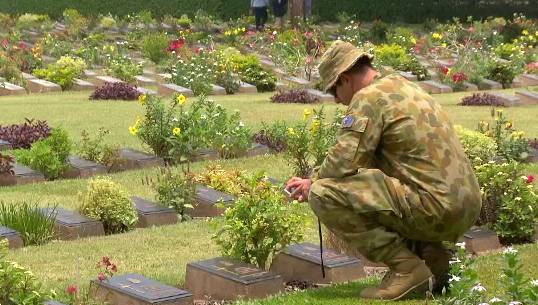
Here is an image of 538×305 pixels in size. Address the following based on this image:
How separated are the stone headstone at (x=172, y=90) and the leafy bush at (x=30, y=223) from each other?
361 inches

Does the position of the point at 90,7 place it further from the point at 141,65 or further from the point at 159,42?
the point at 141,65

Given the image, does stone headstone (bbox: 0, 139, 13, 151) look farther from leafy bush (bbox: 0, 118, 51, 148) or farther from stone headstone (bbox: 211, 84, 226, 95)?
stone headstone (bbox: 211, 84, 226, 95)

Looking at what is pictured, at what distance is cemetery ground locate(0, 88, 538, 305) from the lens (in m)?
6.98

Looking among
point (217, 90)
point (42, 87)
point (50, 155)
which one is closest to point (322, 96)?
point (217, 90)

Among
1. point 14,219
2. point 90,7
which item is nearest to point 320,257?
point 14,219

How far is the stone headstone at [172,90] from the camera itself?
57.9 ft

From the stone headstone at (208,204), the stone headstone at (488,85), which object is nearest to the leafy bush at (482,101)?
the stone headstone at (488,85)

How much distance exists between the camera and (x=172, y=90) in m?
17.8

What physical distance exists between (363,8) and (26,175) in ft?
85.0

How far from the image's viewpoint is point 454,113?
15758 millimetres

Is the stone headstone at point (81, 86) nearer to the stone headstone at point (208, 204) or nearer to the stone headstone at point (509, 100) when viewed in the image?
the stone headstone at point (509, 100)

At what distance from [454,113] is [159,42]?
29.3 feet

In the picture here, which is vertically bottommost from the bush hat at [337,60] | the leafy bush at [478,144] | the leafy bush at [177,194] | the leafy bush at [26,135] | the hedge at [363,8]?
the hedge at [363,8]

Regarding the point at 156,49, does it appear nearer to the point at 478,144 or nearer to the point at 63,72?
the point at 63,72
